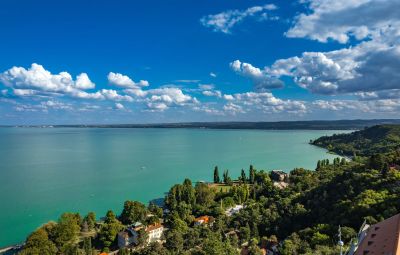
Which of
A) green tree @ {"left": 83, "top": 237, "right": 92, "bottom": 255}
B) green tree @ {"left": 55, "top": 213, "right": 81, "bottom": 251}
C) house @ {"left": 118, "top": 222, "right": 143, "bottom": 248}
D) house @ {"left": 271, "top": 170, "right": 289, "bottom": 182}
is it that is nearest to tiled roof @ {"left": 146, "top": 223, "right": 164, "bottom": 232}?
house @ {"left": 118, "top": 222, "right": 143, "bottom": 248}

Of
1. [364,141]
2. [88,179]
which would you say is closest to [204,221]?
[88,179]

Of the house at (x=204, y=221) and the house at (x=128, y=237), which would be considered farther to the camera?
the house at (x=204, y=221)

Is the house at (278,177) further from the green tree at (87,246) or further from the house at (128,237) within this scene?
the green tree at (87,246)

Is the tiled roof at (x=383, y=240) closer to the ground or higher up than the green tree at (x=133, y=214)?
higher up

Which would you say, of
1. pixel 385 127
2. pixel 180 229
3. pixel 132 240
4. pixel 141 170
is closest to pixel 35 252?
pixel 132 240

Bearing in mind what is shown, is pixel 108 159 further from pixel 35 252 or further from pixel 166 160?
pixel 35 252

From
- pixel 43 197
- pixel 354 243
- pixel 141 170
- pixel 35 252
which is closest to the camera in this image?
pixel 354 243

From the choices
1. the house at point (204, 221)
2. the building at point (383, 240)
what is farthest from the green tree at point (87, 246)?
the building at point (383, 240)
